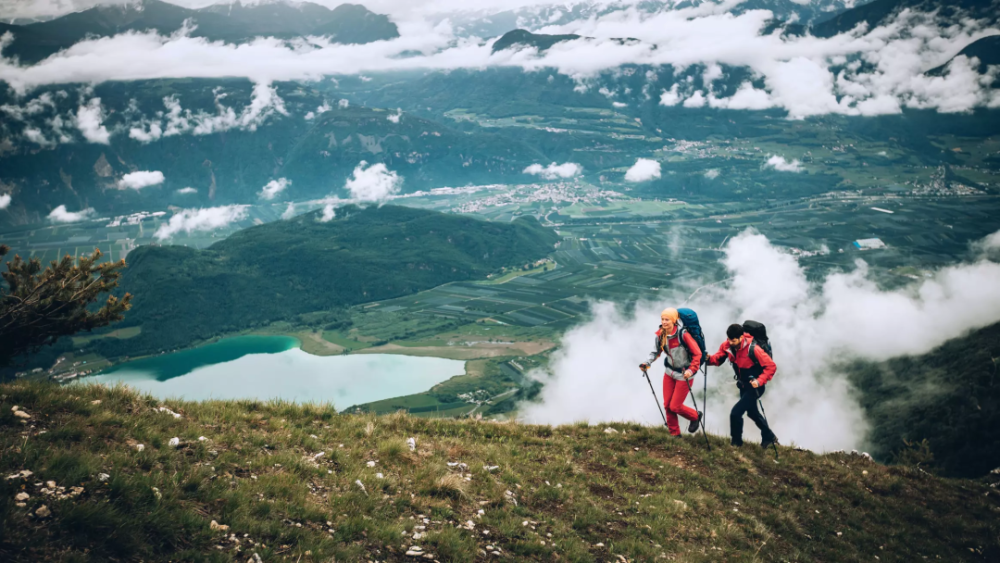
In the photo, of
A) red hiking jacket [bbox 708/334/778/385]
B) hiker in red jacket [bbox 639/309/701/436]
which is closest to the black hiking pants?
red hiking jacket [bbox 708/334/778/385]

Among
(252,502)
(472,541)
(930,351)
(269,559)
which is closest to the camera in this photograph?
(269,559)

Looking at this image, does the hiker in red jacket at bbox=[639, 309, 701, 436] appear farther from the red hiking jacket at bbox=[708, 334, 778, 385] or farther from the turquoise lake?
the turquoise lake

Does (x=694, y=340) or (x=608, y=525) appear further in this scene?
(x=694, y=340)

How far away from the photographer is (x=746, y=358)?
18094mm

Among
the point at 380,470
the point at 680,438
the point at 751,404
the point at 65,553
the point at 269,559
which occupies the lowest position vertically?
the point at 680,438

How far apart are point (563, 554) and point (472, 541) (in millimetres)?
1847

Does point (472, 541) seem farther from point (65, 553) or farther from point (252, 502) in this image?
point (65, 553)

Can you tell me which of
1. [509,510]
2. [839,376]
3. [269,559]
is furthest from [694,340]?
[839,376]

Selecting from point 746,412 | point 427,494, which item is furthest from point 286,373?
point 427,494

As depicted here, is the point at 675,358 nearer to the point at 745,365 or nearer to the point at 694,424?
the point at 745,365

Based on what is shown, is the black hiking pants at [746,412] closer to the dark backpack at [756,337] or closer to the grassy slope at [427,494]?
the grassy slope at [427,494]

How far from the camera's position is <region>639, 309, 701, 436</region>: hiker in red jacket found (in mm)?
17672

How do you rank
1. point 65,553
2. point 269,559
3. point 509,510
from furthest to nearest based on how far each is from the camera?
1. point 509,510
2. point 269,559
3. point 65,553

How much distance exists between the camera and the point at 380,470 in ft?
40.2
